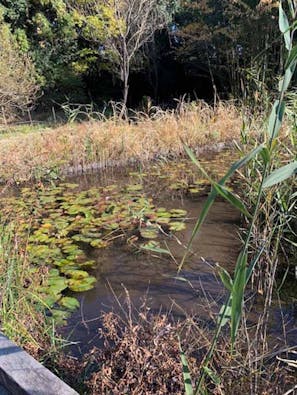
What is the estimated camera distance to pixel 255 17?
29.8ft

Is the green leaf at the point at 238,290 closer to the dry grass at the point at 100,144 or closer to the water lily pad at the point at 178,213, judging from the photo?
the water lily pad at the point at 178,213

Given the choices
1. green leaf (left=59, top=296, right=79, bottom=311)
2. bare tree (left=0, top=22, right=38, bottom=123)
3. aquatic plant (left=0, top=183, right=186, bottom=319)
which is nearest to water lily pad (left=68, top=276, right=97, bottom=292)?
aquatic plant (left=0, top=183, right=186, bottom=319)

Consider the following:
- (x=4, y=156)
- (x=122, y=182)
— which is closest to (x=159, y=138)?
(x=122, y=182)

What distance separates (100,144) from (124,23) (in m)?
4.76

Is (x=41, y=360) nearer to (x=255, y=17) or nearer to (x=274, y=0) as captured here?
(x=274, y=0)

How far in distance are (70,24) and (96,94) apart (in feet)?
8.13

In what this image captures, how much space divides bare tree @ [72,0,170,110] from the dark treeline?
0.02m

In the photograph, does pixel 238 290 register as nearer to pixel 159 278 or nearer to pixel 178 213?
pixel 159 278

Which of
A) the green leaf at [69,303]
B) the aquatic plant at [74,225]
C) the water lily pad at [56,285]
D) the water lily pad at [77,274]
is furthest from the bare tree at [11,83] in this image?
the green leaf at [69,303]

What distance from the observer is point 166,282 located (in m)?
3.18

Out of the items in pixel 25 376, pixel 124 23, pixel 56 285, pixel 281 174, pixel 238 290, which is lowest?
pixel 56 285

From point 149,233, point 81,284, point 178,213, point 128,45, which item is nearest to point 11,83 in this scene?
point 128,45

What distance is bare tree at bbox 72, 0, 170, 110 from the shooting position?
10062 mm

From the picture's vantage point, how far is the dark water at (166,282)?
2617 mm
